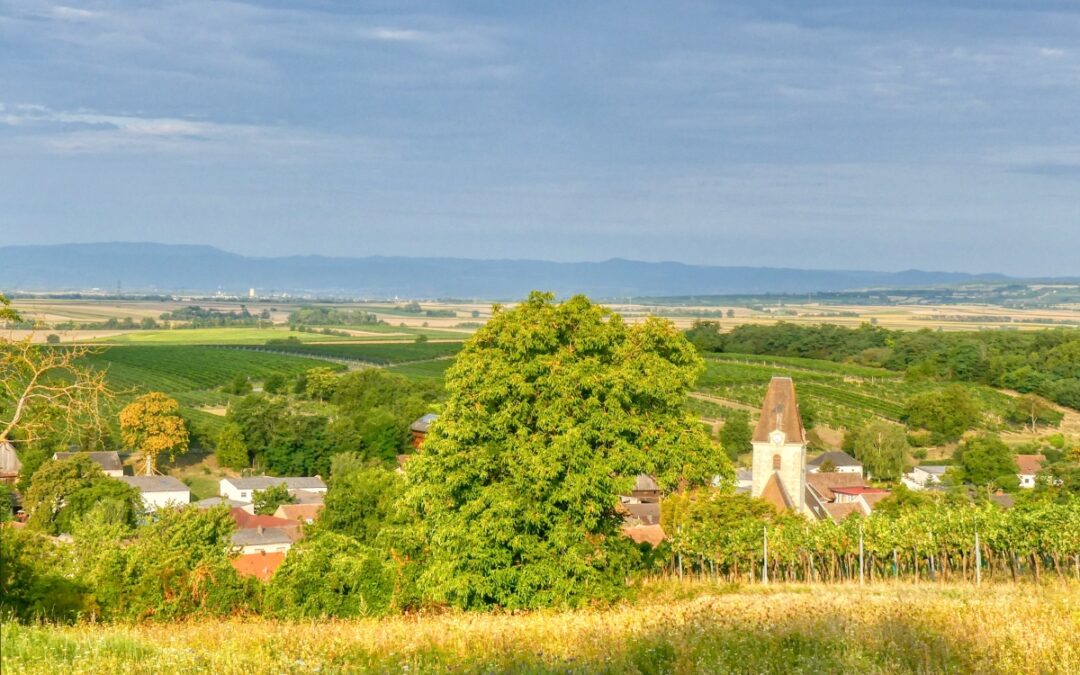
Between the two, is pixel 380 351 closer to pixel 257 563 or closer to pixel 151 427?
pixel 151 427

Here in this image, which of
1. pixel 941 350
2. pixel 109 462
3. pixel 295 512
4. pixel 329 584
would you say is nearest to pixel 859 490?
pixel 295 512

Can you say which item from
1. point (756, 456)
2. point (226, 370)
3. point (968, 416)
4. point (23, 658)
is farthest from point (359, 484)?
point (226, 370)

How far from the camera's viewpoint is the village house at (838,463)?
219ft

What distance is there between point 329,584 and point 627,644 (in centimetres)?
1262

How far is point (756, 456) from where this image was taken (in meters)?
49.6

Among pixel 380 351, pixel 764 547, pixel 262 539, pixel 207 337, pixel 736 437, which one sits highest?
pixel 207 337

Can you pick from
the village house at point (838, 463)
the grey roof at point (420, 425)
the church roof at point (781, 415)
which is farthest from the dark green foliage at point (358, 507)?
the village house at point (838, 463)

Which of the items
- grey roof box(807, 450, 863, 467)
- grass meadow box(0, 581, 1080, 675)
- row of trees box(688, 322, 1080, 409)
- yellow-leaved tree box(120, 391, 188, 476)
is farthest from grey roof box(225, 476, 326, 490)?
row of trees box(688, 322, 1080, 409)

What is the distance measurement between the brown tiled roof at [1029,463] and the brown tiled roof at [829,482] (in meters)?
10.4

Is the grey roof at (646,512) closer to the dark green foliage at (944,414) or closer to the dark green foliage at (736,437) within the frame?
the dark green foliage at (736,437)

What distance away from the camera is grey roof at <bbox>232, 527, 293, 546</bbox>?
4431 centimetres

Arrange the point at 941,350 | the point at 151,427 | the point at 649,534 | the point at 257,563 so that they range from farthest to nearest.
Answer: the point at 941,350 → the point at 151,427 → the point at 649,534 → the point at 257,563

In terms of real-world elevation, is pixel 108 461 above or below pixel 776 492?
below

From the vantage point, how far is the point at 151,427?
63.5 meters
